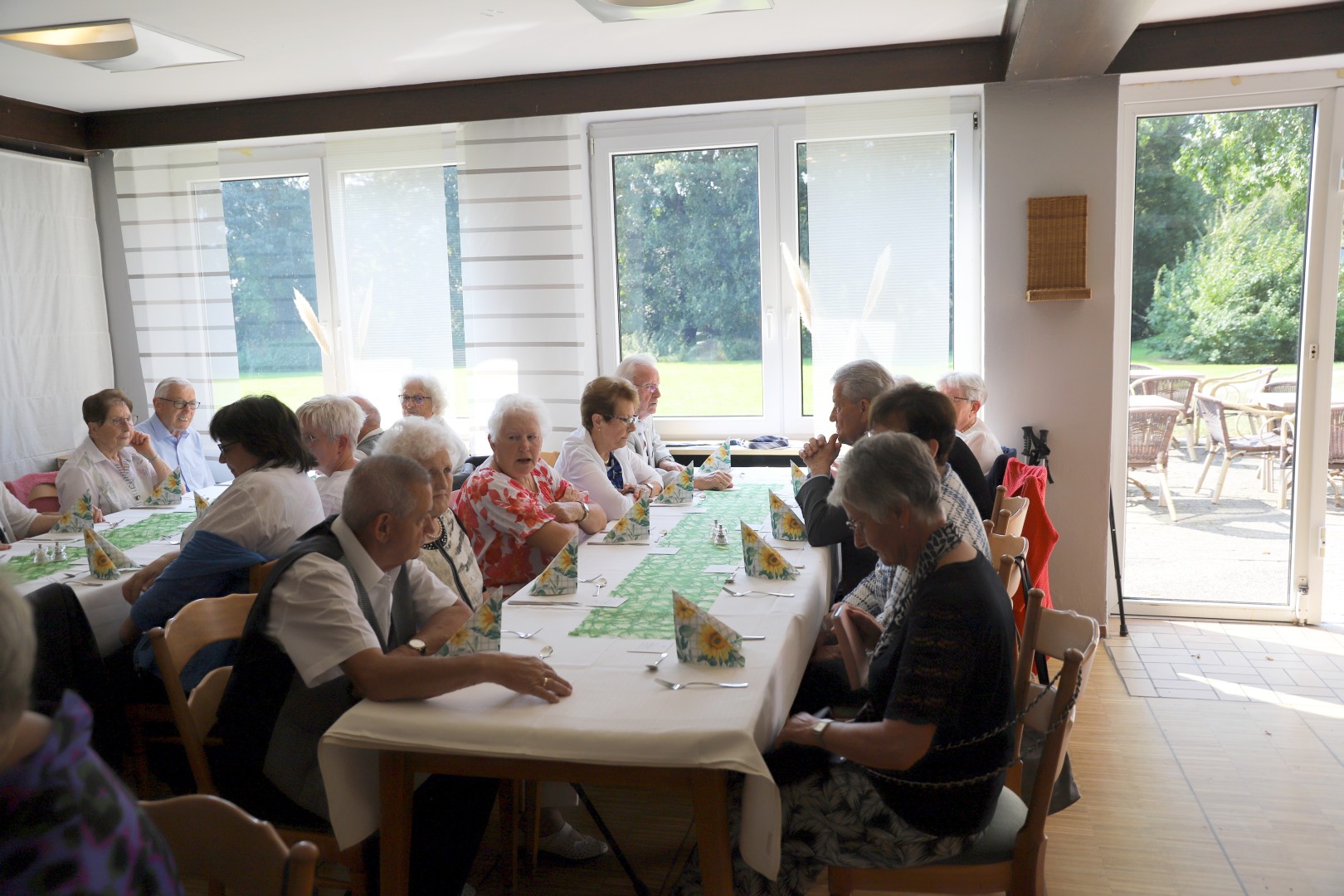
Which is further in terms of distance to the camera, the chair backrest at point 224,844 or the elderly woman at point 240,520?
the elderly woman at point 240,520

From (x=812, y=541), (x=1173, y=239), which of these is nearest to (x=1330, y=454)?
(x=1173, y=239)

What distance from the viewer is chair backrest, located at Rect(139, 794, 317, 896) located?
1.27m

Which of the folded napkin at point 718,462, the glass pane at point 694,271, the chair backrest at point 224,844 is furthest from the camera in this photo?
the glass pane at point 694,271

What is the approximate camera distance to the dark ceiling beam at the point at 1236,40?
3.95m

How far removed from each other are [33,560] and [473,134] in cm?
285

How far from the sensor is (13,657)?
96 cm

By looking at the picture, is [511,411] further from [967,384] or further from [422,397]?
[967,384]

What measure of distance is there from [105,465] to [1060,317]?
13.7 feet

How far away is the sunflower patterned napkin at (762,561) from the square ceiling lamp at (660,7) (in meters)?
1.86

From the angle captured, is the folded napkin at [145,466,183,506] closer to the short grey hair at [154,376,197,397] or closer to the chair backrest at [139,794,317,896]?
the short grey hair at [154,376,197,397]

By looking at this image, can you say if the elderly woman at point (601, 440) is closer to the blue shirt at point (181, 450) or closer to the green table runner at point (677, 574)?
the green table runner at point (677, 574)

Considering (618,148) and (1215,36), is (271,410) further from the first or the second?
(1215,36)

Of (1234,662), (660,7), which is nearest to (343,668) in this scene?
(660,7)

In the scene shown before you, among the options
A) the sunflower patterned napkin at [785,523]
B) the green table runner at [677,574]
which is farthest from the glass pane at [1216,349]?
the sunflower patterned napkin at [785,523]
